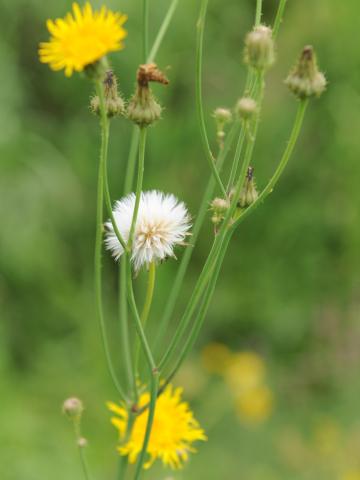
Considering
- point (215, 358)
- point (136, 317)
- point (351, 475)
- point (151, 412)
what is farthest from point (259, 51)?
point (215, 358)

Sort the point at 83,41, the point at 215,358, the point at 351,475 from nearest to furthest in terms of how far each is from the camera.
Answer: the point at 83,41 < the point at 351,475 < the point at 215,358

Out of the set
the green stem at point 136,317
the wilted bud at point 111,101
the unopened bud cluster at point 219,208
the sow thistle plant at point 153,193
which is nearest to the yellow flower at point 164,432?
the sow thistle plant at point 153,193

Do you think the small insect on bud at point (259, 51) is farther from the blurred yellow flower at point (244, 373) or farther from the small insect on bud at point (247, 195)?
the blurred yellow flower at point (244, 373)

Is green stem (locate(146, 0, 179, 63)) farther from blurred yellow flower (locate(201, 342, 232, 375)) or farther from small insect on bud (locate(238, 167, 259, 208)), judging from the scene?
blurred yellow flower (locate(201, 342, 232, 375))

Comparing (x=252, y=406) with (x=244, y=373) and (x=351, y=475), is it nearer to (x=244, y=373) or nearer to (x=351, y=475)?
(x=244, y=373)

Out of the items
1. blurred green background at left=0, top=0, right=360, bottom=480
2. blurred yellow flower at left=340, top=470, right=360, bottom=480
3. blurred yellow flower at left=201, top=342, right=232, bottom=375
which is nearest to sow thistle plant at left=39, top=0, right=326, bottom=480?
blurred green background at left=0, top=0, right=360, bottom=480

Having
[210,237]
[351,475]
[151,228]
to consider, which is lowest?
[151,228]
